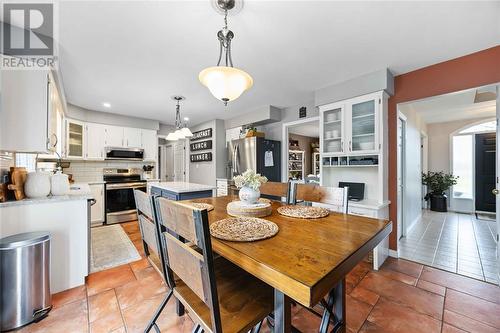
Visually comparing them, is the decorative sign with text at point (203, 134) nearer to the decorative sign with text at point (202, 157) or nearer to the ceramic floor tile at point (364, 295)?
the decorative sign with text at point (202, 157)

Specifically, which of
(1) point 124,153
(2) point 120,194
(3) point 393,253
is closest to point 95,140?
(1) point 124,153

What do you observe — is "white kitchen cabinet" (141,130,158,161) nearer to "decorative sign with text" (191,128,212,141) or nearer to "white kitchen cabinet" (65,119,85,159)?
"decorative sign with text" (191,128,212,141)

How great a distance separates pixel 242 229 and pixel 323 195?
0.94m

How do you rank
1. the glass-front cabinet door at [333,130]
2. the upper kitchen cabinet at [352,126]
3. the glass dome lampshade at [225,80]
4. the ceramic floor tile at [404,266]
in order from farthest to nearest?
the glass-front cabinet door at [333,130]
the upper kitchen cabinet at [352,126]
the ceramic floor tile at [404,266]
the glass dome lampshade at [225,80]

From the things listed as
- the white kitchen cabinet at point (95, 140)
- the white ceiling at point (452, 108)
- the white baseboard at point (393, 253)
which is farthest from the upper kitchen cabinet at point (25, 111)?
the white ceiling at point (452, 108)

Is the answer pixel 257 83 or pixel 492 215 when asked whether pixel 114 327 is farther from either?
pixel 492 215

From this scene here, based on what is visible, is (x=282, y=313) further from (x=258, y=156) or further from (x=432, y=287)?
(x=258, y=156)

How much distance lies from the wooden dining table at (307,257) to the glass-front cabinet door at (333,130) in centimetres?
182

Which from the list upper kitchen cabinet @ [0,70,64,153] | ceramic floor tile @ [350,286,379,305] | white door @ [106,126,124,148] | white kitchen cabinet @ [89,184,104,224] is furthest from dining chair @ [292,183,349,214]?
white door @ [106,126,124,148]

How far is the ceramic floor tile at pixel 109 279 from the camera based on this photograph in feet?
6.61

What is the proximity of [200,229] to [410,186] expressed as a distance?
431cm

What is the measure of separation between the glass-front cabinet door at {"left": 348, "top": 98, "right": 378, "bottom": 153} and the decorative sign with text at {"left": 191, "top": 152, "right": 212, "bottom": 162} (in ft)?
10.8

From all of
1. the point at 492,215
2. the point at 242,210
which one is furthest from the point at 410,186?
the point at 242,210

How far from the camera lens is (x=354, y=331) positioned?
4.92 feet
